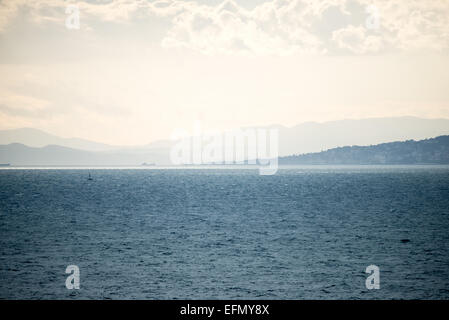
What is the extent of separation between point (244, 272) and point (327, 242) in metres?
15.4

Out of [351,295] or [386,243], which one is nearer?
[351,295]

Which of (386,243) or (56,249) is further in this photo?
(386,243)

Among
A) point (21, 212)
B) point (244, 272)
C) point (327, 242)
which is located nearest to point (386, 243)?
point (327, 242)

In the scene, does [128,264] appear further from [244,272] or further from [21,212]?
[21,212]
